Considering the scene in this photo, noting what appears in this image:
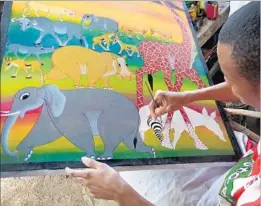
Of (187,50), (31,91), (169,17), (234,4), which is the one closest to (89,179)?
(31,91)

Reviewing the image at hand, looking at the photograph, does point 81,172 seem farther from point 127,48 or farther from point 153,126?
point 127,48

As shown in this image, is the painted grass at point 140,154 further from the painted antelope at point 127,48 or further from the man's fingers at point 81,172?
the painted antelope at point 127,48

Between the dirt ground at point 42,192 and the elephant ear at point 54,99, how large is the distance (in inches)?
15.9

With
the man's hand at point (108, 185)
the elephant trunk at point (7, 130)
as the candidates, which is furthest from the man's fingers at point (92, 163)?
the elephant trunk at point (7, 130)

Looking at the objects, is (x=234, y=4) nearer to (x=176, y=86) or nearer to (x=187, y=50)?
(x=187, y=50)

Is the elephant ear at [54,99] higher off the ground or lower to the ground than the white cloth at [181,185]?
higher

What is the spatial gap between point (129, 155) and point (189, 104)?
26 centimetres

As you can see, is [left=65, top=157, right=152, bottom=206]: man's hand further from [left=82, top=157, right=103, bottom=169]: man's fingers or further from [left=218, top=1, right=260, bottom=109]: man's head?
[left=218, top=1, right=260, bottom=109]: man's head

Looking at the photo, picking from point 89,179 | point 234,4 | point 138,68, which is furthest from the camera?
point 234,4

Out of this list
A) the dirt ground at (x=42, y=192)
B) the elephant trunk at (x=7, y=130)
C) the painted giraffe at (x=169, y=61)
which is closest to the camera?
the elephant trunk at (x=7, y=130)

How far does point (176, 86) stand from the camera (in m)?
1.17

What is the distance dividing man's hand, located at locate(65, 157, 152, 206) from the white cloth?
0.57 feet

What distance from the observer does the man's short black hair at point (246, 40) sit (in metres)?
0.66

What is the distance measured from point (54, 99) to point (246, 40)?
53 centimetres
